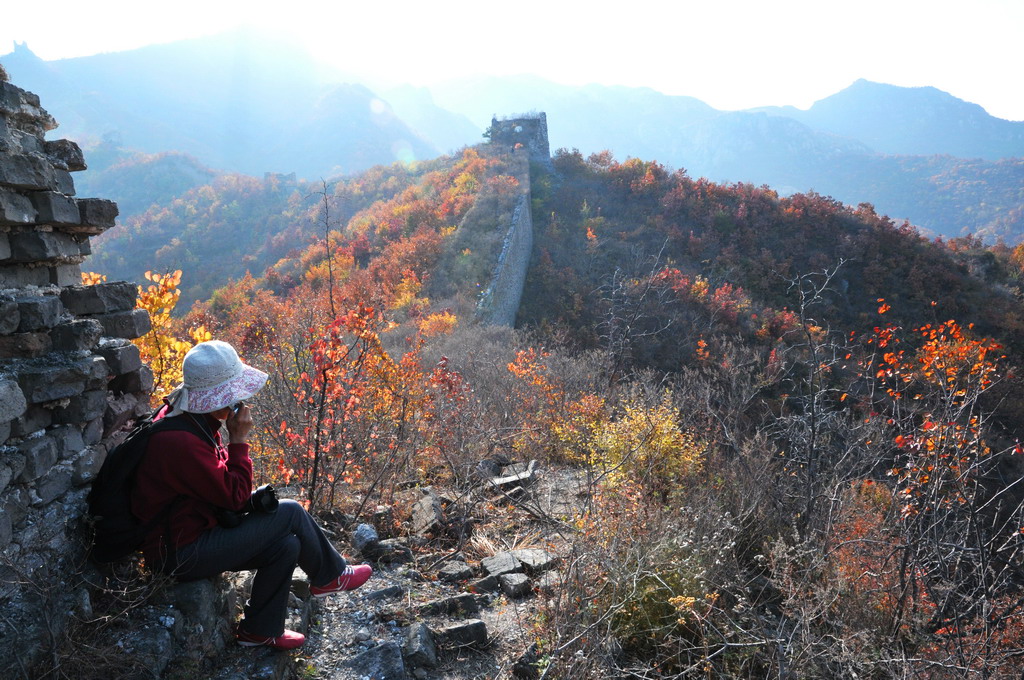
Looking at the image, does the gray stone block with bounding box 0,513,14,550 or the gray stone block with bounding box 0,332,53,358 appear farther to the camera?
the gray stone block with bounding box 0,332,53,358

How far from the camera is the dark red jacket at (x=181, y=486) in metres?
2.19

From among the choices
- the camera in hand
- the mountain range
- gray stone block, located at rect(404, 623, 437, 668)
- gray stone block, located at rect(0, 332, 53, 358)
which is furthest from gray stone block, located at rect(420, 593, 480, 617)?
the mountain range

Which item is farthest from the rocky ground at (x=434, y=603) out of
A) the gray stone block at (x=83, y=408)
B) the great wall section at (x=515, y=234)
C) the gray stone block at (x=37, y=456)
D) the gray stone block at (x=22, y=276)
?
the great wall section at (x=515, y=234)

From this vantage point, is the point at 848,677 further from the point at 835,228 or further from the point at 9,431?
the point at 835,228

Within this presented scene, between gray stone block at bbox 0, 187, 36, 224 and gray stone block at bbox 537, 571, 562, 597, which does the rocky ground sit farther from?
gray stone block at bbox 0, 187, 36, 224

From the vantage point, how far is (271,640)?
2457mm

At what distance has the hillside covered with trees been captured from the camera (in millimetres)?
3227

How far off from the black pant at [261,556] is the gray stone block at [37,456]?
0.61 meters

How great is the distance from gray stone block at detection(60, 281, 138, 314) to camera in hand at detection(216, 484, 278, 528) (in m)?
1.24

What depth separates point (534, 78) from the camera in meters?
164

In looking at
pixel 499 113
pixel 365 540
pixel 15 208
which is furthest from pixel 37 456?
pixel 499 113

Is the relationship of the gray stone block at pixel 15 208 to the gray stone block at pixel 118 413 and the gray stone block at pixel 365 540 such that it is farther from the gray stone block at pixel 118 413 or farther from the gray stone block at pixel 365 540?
the gray stone block at pixel 365 540

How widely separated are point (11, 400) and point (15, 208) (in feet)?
2.68

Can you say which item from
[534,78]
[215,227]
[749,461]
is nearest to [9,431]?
[749,461]
